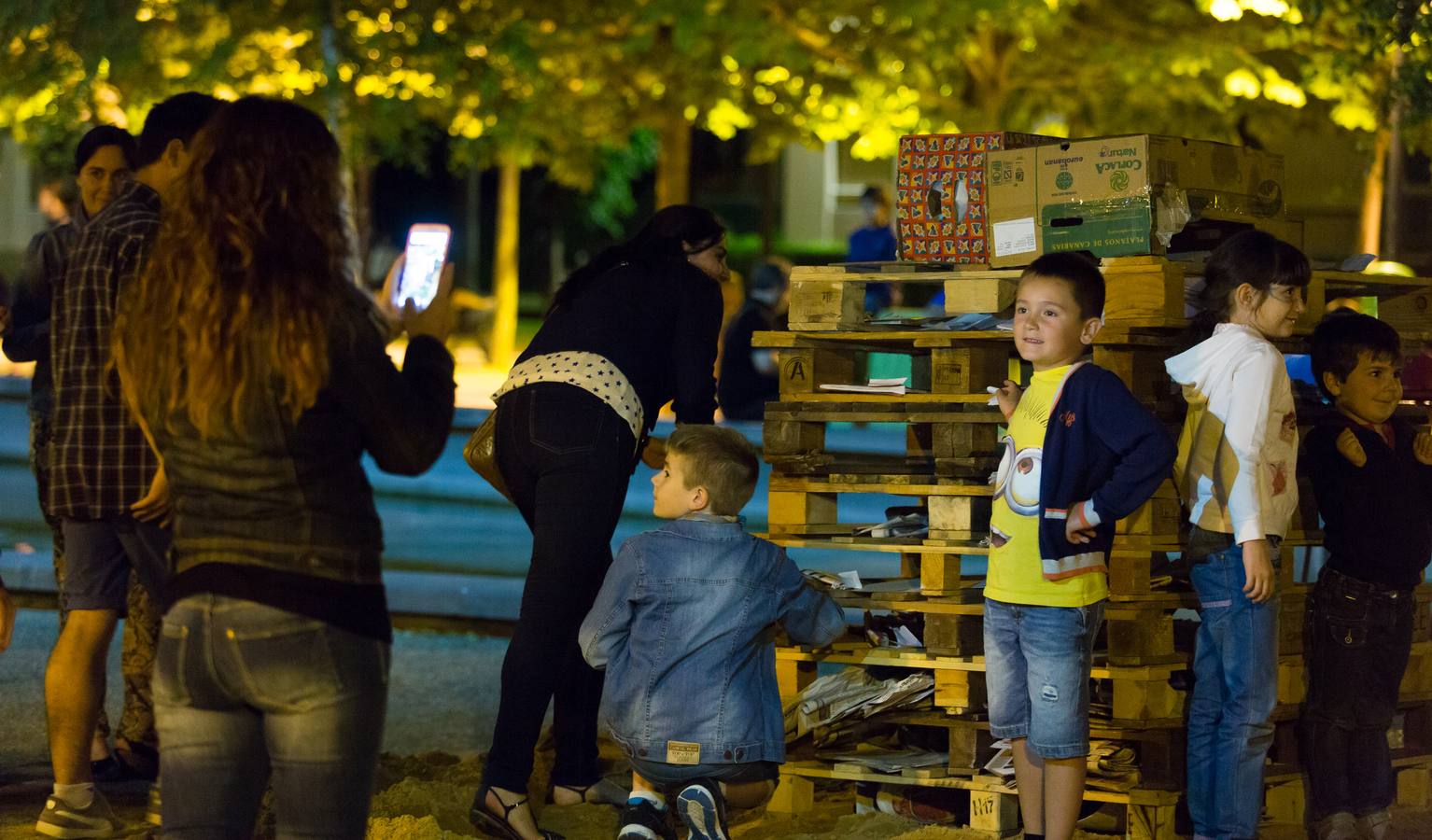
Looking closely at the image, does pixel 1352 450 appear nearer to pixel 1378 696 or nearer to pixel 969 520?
pixel 1378 696

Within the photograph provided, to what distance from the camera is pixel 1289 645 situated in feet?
19.0

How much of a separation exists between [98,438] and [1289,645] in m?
3.68

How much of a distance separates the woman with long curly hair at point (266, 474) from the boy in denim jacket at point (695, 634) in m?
1.93

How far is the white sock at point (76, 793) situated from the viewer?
5395mm

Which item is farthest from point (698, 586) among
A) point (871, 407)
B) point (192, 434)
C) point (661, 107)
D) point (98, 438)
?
point (661, 107)

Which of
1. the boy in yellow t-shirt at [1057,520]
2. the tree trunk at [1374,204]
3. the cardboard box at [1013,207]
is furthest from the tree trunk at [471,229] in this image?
the boy in yellow t-shirt at [1057,520]

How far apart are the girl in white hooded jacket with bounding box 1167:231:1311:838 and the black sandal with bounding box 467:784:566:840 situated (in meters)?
1.95

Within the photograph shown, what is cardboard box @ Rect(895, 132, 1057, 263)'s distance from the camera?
230 inches

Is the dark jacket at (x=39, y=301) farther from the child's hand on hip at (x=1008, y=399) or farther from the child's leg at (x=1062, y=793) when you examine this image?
the child's leg at (x=1062, y=793)

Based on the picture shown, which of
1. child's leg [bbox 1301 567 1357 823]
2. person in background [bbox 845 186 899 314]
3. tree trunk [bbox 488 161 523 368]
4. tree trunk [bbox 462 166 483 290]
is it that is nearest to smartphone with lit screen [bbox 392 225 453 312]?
child's leg [bbox 1301 567 1357 823]

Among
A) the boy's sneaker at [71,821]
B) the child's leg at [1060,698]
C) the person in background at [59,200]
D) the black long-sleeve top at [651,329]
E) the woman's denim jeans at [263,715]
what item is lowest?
the boy's sneaker at [71,821]

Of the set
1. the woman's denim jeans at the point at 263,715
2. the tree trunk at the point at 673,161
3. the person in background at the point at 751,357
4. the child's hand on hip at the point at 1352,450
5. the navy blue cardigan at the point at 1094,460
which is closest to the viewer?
the woman's denim jeans at the point at 263,715

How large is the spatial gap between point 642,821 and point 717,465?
1.07 metres

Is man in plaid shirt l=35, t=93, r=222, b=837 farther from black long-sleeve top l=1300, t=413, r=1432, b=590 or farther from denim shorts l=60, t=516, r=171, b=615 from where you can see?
black long-sleeve top l=1300, t=413, r=1432, b=590
